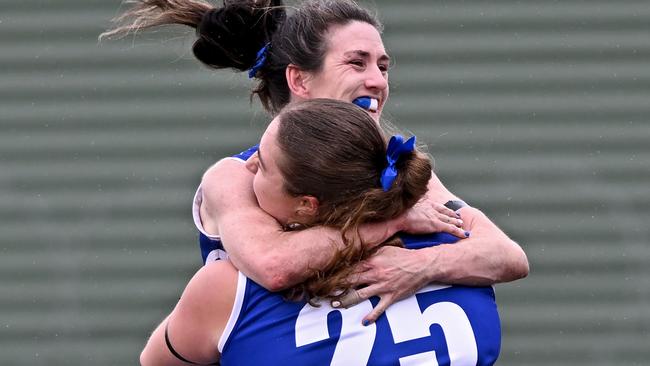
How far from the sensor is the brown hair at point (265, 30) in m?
3.29

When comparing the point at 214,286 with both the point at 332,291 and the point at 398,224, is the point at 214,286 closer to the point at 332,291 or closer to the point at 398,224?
the point at 332,291

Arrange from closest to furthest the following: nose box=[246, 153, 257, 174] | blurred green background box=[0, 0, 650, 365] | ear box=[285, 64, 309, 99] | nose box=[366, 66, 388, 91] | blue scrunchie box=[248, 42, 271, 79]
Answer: nose box=[246, 153, 257, 174] < nose box=[366, 66, 388, 91] < ear box=[285, 64, 309, 99] < blue scrunchie box=[248, 42, 271, 79] < blurred green background box=[0, 0, 650, 365]

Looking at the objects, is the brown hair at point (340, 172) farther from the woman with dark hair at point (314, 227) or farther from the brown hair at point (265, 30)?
the brown hair at point (265, 30)

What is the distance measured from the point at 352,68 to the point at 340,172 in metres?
0.89

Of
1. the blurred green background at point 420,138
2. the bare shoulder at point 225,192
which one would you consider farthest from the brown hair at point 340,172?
the blurred green background at point 420,138

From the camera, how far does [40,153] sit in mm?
5352

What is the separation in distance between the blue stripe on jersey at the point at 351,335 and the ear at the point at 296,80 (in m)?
1.00

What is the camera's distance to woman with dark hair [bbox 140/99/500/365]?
2.34 metres

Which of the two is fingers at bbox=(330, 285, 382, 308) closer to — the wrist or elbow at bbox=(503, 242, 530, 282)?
the wrist

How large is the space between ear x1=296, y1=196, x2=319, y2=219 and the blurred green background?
2.86 meters

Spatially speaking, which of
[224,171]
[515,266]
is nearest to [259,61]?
[224,171]

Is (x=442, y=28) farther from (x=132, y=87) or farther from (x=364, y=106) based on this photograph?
(x=364, y=106)

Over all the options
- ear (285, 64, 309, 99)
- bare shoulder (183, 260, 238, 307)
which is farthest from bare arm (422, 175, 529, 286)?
ear (285, 64, 309, 99)

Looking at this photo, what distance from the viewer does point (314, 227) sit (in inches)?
95.3
